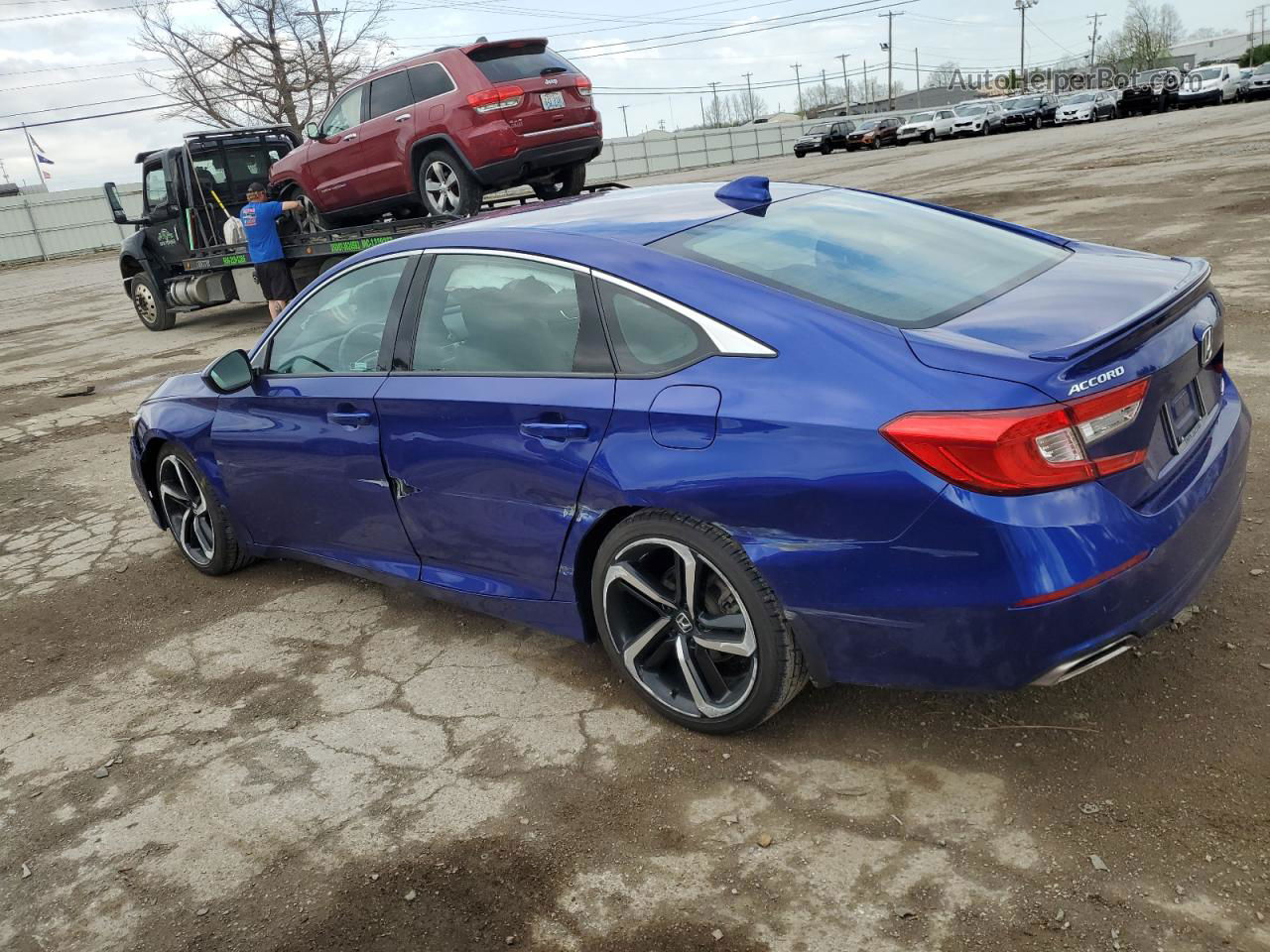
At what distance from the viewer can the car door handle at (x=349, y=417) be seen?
3.92 m

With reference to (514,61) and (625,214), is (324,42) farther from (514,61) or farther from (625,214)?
(625,214)

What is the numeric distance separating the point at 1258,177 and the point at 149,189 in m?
15.6

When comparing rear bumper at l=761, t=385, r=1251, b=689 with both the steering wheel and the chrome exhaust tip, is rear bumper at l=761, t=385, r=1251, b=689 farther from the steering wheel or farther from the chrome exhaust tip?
the steering wheel

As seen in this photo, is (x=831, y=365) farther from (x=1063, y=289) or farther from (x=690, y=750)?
(x=690, y=750)

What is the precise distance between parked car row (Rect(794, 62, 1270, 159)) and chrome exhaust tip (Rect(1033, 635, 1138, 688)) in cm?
4852

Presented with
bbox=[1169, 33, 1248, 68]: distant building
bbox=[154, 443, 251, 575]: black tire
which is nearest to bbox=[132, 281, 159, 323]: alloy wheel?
bbox=[154, 443, 251, 575]: black tire

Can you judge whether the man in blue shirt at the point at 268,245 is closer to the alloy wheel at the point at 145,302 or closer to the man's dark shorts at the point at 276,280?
the man's dark shorts at the point at 276,280

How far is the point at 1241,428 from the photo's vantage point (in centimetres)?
318

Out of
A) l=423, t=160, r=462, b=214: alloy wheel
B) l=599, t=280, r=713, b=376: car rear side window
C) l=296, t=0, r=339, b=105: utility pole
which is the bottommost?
l=599, t=280, r=713, b=376: car rear side window

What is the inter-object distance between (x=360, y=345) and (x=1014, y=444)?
2579 millimetres

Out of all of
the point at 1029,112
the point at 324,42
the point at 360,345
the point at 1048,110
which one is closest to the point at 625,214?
the point at 360,345

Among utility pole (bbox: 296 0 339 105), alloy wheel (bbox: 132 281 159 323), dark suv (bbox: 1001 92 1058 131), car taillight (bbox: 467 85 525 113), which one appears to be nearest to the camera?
car taillight (bbox: 467 85 525 113)

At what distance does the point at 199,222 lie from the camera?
14531 mm

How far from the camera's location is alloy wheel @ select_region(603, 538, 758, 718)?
3039 millimetres
